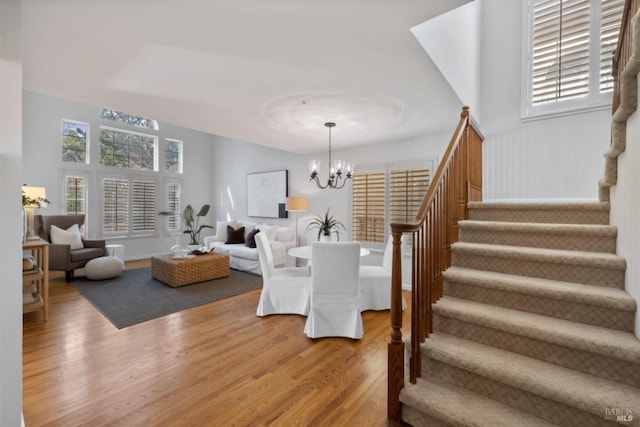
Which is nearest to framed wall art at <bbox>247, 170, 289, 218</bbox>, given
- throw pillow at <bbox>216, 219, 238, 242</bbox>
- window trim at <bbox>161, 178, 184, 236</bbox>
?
throw pillow at <bbox>216, 219, 238, 242</bbox>

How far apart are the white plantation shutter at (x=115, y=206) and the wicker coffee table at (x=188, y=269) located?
2318 mm

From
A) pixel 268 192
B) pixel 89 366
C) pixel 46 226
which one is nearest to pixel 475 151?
pixel 89 366

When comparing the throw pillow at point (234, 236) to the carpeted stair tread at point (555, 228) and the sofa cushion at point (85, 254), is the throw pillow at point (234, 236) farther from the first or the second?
the carpeted stair tread at point (555, 228)

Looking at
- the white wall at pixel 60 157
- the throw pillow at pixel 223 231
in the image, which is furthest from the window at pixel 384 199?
the white wall at pixel 60 157

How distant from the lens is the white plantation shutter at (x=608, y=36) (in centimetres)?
304

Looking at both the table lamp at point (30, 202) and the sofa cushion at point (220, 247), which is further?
the sofa cushion at point (220, 247)

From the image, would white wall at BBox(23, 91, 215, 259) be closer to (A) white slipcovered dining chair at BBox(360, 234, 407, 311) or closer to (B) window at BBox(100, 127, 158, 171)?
(B) window at BBox(100, 127, 158, 171)

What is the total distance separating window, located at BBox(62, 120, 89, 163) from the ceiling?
3.65 metres

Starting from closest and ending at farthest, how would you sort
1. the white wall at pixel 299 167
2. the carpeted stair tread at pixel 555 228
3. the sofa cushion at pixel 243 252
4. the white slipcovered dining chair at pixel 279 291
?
1. the carpeted stair tread at pixel 555 228
2. the white slipcovered dining chair at pixel 279 291
3. the white wall at pixel 299 167
4. the sofa cushion at pixel 243 252

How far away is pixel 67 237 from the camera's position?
15.8 ft

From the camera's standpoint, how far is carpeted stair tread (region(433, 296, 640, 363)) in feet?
4.36

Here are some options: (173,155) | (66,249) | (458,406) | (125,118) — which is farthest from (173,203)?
(458,406)

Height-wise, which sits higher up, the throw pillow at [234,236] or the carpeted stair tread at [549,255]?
the carpeted stair tread at [549,255]

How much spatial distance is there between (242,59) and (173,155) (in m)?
6.08
